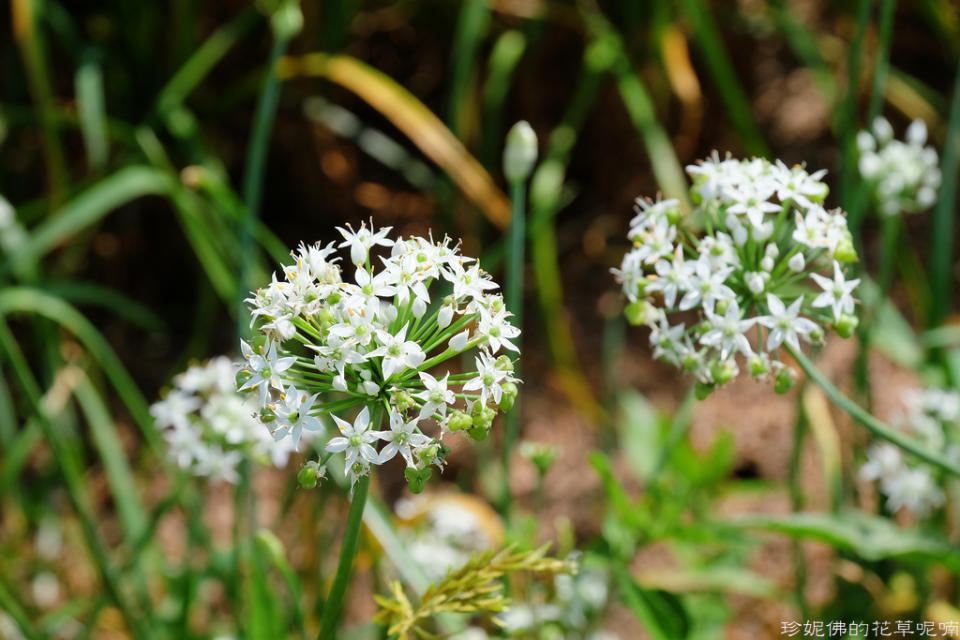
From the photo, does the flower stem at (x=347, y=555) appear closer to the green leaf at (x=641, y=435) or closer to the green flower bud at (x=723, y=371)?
the green flower bud at (x=723, y=371)

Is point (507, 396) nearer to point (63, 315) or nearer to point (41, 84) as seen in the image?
point (63, 315)

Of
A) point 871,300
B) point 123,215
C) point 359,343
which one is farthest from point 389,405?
point 123,215

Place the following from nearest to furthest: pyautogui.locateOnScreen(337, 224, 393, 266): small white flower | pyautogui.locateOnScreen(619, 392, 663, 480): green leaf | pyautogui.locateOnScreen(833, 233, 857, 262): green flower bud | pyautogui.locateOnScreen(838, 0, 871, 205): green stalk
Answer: pyautogui.locateOnScreen(337, 224, 393, 266): small white flower → pyautogui.locateOnScreen(833, 233, 857, 262): green flower bud → pyautogui.locateOnScreen(838, 0, 871, 205): green stalk → pyautogui.locateOnScreen(619, 392, 663, 480): green leaf

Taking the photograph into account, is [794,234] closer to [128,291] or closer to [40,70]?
[40,70]

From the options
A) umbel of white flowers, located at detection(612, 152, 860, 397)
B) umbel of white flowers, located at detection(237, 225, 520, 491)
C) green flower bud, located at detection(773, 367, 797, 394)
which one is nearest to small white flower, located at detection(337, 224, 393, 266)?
umbel of white flowers, located at detection(237, 225, 520, 491)

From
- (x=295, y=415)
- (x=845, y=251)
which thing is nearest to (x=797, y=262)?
(x=845, y=251)

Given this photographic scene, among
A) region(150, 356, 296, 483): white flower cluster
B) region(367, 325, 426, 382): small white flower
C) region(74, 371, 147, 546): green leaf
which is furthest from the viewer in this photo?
region(74, 371, 147, 546): green leaf

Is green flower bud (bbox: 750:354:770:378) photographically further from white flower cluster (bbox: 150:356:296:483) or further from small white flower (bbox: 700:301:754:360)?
white flower cluster (bbox: 150:356:296:483)
